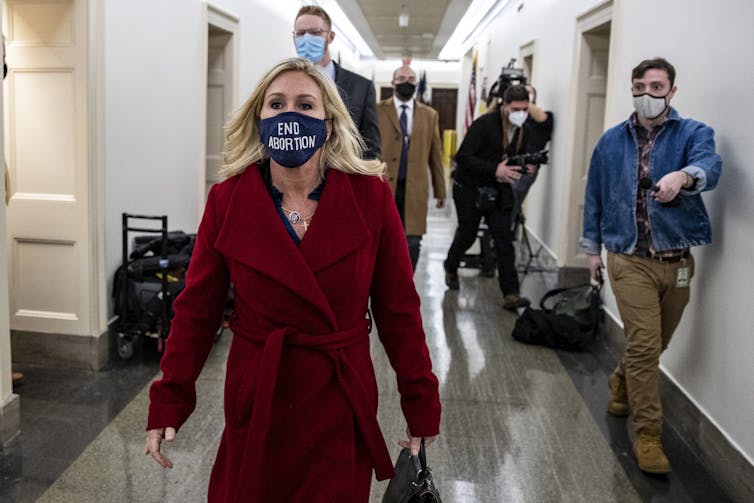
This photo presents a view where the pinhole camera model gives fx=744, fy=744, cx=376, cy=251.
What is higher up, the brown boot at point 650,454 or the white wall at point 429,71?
the white wall at point 429,71

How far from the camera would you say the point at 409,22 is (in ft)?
47.9

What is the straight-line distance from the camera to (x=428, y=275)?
23.6 feet

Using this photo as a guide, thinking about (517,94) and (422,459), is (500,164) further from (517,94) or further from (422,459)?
(422,459)

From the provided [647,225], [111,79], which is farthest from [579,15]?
[111,79]

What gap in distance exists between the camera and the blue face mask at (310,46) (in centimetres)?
351

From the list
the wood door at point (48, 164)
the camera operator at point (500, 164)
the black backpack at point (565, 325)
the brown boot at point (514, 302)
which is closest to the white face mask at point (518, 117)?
the camera operator at point (500, 164)

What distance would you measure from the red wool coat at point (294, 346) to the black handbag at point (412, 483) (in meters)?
0.10

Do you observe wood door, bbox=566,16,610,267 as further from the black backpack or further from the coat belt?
the coat belt

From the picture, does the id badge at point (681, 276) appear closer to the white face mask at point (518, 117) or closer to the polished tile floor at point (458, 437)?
the polished tile floor at point (458, 437)

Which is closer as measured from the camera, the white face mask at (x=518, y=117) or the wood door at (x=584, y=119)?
the white face mask at (x=518, y=117)

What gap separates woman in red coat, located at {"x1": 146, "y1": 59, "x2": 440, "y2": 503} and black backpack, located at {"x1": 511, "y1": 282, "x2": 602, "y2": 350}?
328 cm

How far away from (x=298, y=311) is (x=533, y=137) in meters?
5.59

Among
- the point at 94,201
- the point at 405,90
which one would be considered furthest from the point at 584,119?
the point at 94,201

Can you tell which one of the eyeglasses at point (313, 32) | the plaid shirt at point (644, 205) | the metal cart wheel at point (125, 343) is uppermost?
the eyeglasses at point (313, 32)
